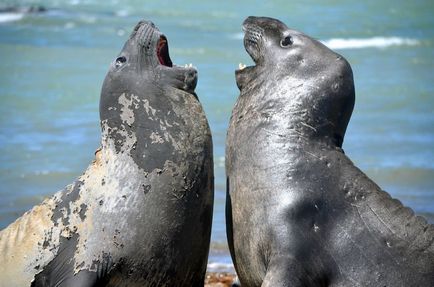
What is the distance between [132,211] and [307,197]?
1065 mm

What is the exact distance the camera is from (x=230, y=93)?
773 inches

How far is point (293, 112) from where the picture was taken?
6.76 meters

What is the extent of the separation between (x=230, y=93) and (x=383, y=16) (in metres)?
20.7

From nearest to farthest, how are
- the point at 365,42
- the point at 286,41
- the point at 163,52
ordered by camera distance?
the point at 286,41 < the point at 163,52 < the point at 365,42

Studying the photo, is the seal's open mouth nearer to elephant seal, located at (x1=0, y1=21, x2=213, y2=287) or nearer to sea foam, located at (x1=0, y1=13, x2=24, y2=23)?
elephant seal, located at (x1=0, y1=21, x2=213, y2=287)

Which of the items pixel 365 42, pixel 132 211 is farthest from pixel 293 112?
pixel 365 42

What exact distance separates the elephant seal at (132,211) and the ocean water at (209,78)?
2961mm

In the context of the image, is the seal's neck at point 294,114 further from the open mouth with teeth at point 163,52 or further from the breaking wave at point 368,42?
the breaking wave at point 368,42

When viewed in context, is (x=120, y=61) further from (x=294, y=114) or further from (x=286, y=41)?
(x=294, y=114)

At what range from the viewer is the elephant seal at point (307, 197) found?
634 centimetres

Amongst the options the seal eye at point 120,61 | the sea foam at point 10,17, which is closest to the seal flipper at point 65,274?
the seal eye at point 120,61

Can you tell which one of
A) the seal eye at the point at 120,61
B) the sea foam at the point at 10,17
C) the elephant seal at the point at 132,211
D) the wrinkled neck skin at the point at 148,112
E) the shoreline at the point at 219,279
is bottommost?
the sea foam at the point at 10,17

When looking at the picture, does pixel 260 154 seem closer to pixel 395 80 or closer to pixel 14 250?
pixel 14 250

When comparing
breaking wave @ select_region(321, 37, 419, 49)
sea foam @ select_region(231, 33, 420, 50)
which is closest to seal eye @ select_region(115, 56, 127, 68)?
sea foam @ select_region(231, 33, 420, 50)
